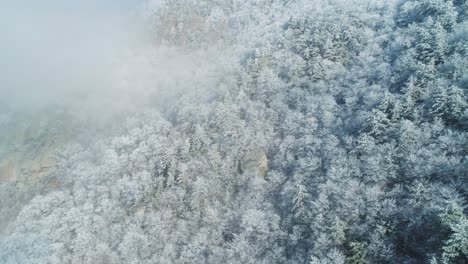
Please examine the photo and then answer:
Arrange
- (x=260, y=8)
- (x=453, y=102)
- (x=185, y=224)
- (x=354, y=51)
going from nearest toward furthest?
(x=453, y=102)
(x=185, y=224)
(x=354, y=51)
(x=260, y=8)

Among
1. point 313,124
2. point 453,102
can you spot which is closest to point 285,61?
point 313,124

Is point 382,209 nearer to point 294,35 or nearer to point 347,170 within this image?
point 347,170

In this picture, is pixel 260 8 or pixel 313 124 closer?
pixel 313 124

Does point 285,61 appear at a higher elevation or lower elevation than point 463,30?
lower

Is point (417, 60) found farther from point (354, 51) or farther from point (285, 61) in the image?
point (285, 61)

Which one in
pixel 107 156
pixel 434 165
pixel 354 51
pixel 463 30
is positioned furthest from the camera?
pixel 354 51

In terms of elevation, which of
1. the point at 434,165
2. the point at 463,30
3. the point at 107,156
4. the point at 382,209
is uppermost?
the point at 463,30
